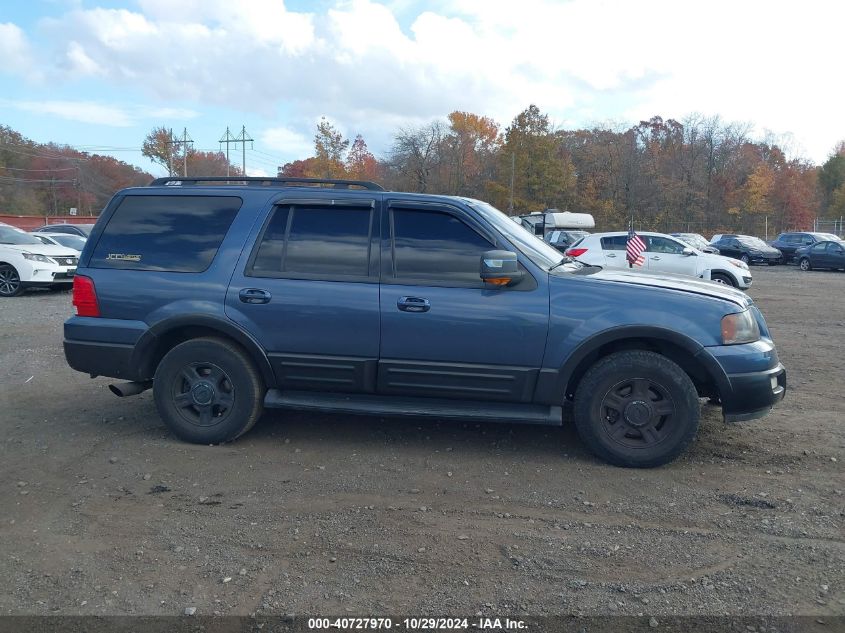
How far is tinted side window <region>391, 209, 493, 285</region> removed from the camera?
4.81m

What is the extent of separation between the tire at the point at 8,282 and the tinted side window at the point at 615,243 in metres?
13.4

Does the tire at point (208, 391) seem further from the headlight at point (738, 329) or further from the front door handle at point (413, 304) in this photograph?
the headlight at point (738, 329)

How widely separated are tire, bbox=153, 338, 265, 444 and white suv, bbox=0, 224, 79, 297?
448 inches

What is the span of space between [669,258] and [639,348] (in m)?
12.5

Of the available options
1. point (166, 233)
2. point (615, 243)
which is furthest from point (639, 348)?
point (615, 243)

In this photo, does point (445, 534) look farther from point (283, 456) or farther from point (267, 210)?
point (267, 210)

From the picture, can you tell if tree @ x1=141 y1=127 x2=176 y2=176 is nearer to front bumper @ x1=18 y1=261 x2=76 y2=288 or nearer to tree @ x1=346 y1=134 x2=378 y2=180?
tree @ x1=346 y1=134 x2=378 y2=180

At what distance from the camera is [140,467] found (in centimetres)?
472

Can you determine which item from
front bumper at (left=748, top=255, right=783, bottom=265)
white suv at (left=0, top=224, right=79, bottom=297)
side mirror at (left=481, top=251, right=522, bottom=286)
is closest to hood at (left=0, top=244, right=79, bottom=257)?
white suv at (left=0, top=224, right=79, bottom=297)

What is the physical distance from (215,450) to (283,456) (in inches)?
20.6

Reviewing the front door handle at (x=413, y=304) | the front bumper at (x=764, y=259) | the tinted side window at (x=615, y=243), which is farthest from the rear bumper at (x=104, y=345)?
the front bumper at (x=764, y=259)

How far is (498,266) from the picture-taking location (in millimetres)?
4512

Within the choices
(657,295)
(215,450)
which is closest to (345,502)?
(215,450)

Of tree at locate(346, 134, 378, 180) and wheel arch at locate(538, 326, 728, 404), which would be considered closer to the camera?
→ wheel arch at locate(538, 326, 728, 404)
